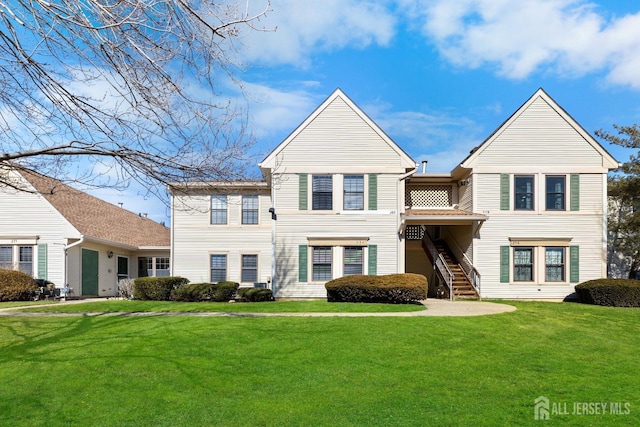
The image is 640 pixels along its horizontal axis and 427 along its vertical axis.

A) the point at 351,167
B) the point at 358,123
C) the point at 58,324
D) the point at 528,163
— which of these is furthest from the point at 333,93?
the point at 58,324

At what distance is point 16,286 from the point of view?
1798 centimetres

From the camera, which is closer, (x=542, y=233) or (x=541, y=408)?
(x=541, y=408)

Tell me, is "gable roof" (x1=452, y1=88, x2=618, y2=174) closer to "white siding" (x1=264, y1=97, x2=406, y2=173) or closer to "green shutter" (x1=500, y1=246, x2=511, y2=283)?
"white siding" (x1=264, y1=97, x2=406, y2=173)

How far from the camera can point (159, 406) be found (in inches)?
235

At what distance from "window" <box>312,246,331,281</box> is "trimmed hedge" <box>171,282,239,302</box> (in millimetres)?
3491

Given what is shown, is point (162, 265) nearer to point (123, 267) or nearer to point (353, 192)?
point (123, 267)

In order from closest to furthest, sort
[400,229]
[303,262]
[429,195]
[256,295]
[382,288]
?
[382,288], [256,295], [400,229], [303,262], [429,195]

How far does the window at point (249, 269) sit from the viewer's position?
69.9ft

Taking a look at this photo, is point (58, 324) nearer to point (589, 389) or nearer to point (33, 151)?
point (33, 151)

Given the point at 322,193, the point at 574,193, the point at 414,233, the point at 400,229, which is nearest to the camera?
the point at 400,229

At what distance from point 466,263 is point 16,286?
18454 mm

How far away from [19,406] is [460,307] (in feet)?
41.5

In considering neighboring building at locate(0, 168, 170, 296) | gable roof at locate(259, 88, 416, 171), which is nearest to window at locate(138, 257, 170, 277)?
neighboring building at locate(0, 168, 170, 296)

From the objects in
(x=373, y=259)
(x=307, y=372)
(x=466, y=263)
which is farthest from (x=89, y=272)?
(x=307, y=372)
